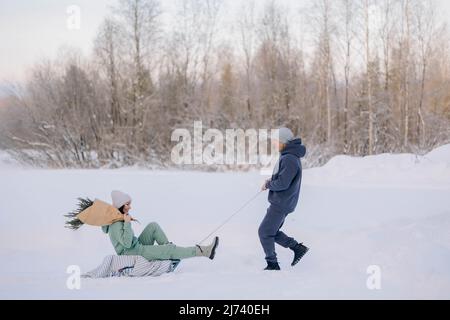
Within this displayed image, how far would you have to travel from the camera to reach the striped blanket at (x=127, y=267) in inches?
167

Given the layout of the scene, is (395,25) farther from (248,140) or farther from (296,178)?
(296,178)

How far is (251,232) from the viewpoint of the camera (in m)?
6.09

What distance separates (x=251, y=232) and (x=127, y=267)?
2.15 meters

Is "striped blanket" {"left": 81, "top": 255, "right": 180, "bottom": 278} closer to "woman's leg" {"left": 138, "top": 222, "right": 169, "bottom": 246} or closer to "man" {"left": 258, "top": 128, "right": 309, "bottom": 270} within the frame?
"woman's leg" {"left": 138, "top": 222, "right": 169, "bottom": 246}

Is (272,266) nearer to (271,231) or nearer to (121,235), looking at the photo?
(271,231)

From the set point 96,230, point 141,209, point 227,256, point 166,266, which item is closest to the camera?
point 166,266

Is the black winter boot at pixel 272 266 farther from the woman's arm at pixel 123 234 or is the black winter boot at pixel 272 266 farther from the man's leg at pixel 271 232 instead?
the woman's arm at pixel 123 234

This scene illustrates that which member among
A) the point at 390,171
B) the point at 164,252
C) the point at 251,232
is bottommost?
the point at 251,232

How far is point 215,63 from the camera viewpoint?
16703 mm

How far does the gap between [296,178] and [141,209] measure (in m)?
3.25

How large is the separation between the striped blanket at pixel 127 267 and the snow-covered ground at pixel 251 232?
0.63 feet

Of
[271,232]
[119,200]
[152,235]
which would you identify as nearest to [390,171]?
[271,232]

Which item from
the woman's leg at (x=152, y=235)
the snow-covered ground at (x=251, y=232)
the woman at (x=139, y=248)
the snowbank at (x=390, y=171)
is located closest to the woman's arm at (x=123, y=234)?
the woman at (x=139, y=248)

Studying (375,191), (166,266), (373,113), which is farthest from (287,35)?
(166,266)
